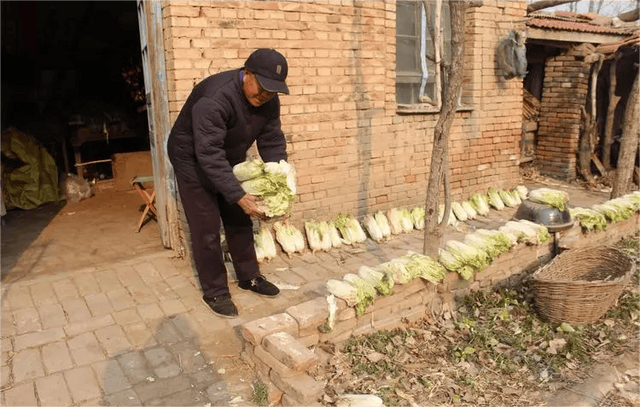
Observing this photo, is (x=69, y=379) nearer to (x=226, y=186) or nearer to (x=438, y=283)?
(x=226, y=186)

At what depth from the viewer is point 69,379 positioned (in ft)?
11.4

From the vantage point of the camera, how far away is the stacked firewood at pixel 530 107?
438 inches

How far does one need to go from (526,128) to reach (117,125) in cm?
850

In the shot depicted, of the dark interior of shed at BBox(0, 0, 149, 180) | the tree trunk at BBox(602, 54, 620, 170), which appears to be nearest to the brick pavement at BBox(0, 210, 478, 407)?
the dark interior of shed at BBox(0, 0, 149, 180)

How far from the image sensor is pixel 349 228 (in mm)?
6379

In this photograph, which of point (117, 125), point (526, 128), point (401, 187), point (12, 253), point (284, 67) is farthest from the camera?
point (526, 128)

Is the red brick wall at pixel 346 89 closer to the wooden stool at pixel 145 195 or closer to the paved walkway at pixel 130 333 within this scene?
the paved walkway at pixel 130 333

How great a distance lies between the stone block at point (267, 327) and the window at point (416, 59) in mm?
4354

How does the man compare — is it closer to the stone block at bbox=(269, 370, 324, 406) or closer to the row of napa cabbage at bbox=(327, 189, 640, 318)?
the row of napa cabbage at bbox=(327, 189, 640, 318)

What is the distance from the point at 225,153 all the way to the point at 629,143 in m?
6.89

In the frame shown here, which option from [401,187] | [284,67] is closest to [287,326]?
[284,67]

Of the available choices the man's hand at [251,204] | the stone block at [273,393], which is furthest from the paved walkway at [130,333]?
the man's hand at [251,204]

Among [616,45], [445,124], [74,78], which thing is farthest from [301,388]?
[616,45]

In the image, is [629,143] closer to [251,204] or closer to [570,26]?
[570,26]
